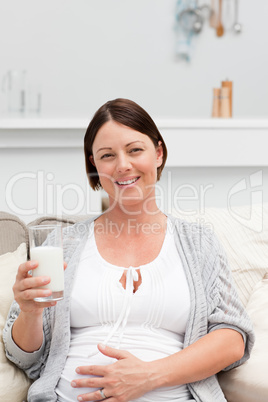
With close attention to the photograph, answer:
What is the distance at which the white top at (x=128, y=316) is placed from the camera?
1.35 meters

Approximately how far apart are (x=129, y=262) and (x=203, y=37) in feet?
11.9

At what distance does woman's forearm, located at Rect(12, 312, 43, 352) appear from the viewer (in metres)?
1.32

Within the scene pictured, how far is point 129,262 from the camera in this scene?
1443 mm

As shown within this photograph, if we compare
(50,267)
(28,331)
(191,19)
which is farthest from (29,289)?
(191,19)

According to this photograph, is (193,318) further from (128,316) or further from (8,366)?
(8,366)

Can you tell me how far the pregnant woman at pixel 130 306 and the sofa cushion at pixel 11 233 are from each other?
27cm

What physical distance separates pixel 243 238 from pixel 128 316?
2.08ft

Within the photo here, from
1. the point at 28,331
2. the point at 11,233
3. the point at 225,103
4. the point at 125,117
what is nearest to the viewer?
the point at 28,331

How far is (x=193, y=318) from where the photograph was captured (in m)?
1.37

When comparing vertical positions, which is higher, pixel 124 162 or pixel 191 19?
pixel 191 19

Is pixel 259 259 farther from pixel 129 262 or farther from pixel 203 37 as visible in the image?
pixel 203 37

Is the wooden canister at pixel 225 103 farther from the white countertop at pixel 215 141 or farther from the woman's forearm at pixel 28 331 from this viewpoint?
the woman's forearm at pixel 28 331

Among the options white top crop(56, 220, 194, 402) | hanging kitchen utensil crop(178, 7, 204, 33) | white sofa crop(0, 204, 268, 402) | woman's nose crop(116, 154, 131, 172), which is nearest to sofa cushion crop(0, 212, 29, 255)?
white sofa crop(0, 204, 268, 402)

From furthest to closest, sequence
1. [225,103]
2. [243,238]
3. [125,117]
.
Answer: [225,103]
[243,238]
[125,117]
